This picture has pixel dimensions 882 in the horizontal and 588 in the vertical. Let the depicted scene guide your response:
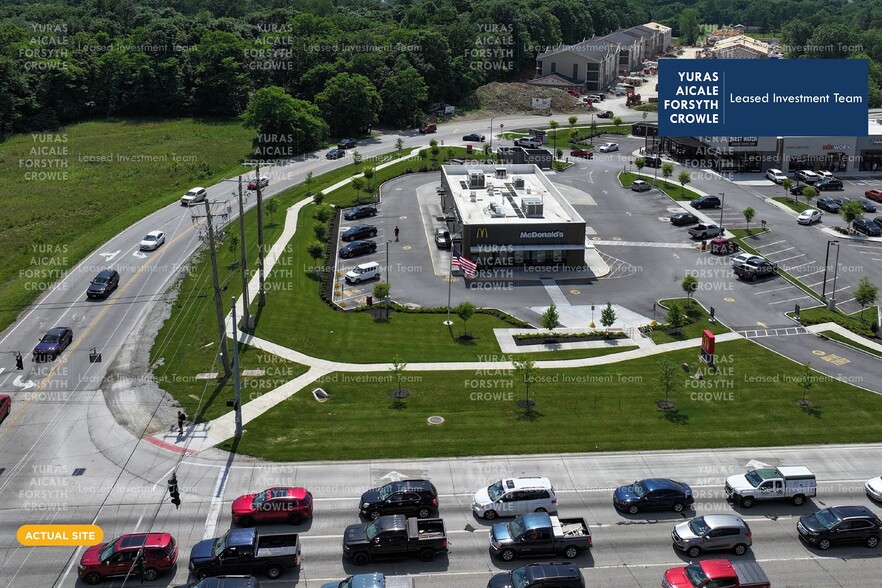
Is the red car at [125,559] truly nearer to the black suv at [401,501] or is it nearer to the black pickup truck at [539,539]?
the black suv at [401,501]

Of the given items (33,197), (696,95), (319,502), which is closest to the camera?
(319,502)

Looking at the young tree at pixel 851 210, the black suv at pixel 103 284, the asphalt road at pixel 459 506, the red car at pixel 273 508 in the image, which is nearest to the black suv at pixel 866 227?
the young tree at pixel 851 210

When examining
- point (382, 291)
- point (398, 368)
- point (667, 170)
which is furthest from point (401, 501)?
point (667, 170)

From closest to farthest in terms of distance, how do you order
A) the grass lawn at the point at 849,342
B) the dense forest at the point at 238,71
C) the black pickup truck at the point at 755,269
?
the grass lawn at the point at 849,342 < the black pickup truck at the point at 755,269 < the dense forest at the point at 238,71

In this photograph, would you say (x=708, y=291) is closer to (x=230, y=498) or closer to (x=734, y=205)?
(x=734, y=205)

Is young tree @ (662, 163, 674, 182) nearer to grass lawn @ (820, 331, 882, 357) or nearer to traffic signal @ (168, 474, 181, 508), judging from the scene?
grass lawn @ (820, 331, 882, 357)

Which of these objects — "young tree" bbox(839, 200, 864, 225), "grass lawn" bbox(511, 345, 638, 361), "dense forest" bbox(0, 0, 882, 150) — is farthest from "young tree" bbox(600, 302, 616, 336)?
"dense forest" bbox(0, 0, 882, 150)

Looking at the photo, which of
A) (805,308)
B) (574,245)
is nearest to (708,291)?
(805,308)
